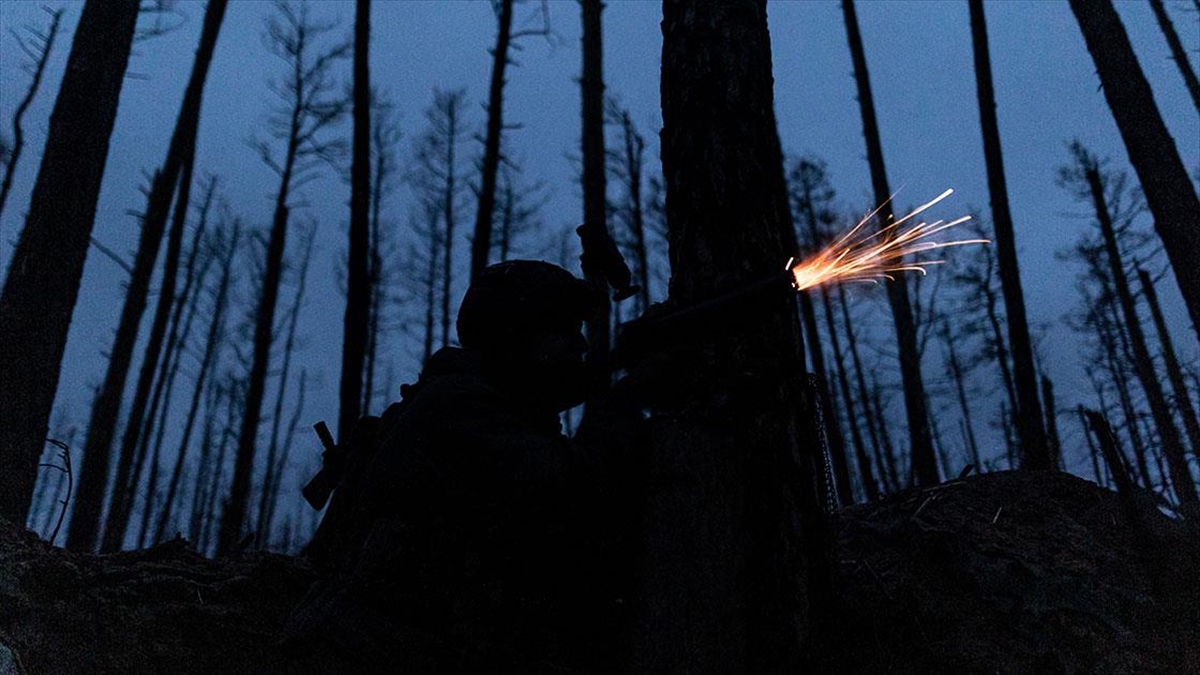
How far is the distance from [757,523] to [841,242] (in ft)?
3.52

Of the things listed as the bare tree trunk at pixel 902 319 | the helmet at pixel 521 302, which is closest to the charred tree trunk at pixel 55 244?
the helmet at pixel 521 302

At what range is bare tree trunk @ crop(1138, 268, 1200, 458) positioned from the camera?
15.1 metres

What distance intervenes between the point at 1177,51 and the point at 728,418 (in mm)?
19841

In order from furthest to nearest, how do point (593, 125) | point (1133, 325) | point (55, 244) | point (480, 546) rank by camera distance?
point (1133, 325)
point (593, 125)
point (55, 244)
point (480, 546)

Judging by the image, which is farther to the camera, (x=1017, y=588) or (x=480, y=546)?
(x=1017, y=588)

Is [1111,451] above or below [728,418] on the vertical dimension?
above

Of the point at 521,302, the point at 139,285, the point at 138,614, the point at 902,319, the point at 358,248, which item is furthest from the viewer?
the point at 902,319

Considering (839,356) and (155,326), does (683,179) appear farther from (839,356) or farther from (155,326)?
(839,356)

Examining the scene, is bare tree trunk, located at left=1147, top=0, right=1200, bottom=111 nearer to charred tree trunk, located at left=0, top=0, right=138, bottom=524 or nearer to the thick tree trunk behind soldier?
the thick tree trunk behind soldier

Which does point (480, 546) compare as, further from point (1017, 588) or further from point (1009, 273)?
point (1009, 273)

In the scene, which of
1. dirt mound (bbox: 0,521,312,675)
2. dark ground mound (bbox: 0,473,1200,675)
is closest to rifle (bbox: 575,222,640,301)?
dark ground mound (bbox: 0,473,1200,675)

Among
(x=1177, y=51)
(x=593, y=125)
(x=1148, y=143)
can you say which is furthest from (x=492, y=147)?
(x=1177, y=51)

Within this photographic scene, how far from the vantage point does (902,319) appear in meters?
11.7

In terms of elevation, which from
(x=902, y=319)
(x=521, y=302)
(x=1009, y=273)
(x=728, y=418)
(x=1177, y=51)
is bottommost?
(x=728, y=418)
